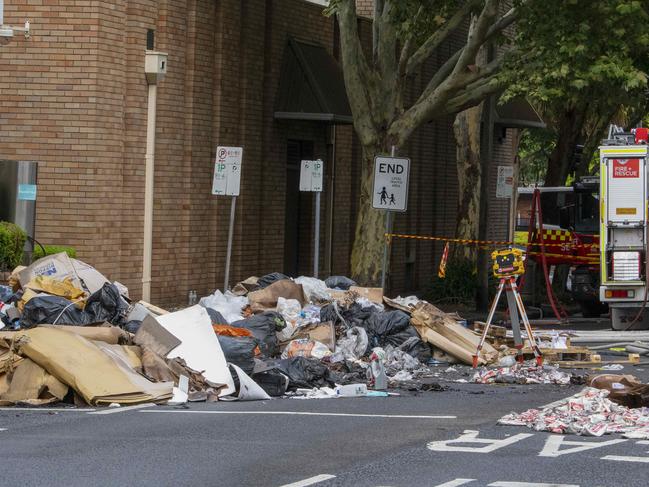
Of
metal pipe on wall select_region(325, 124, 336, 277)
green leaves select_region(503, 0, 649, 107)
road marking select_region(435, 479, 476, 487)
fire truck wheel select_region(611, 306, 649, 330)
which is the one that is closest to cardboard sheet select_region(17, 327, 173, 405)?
road marking select_region(435, 479, 476, 487)

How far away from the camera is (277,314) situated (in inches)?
→ 682

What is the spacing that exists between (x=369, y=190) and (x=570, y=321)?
4498mm

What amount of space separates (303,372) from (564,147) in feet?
73.1

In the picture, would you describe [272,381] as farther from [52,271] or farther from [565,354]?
[565,354]

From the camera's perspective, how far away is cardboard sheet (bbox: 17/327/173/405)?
1264 cm

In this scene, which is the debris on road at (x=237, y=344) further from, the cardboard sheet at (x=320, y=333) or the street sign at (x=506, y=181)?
the street sign at (x=506, y=181)

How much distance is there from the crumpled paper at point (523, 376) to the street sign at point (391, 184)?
19.9 feet

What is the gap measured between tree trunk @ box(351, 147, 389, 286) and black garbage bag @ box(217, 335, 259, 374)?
8471 mm

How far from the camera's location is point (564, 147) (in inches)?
1398

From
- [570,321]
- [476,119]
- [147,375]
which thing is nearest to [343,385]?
[147,375]

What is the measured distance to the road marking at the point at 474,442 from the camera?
10266mm

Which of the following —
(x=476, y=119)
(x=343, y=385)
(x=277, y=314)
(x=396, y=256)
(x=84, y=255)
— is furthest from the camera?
(x=396, y=256)

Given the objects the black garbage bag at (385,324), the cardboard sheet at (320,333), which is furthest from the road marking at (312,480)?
the black garbage bag at (385,324)

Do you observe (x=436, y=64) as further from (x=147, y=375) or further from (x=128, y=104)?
(x=147, y=375)
